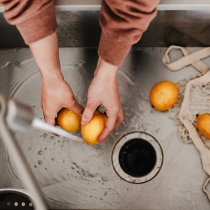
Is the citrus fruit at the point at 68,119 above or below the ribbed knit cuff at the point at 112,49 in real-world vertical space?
below

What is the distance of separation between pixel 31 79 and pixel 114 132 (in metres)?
0.30

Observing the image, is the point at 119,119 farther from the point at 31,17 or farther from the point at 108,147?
the point at 31,17

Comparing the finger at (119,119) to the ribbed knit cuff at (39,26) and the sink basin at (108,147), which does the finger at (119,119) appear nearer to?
the sink basin at (108,147)

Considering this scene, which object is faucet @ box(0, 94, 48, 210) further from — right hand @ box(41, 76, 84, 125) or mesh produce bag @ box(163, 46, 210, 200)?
mesh produce bag @ box(163, 46, 210, 200)

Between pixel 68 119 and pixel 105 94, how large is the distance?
0.15 metres

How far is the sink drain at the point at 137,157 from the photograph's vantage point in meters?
0.84

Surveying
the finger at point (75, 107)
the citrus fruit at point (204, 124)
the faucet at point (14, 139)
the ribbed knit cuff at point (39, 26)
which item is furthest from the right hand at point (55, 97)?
the faucet at point (14, 139)

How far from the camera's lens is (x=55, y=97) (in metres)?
0.73

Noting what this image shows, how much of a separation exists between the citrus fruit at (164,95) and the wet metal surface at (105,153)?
0.16ft

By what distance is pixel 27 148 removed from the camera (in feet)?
2.95

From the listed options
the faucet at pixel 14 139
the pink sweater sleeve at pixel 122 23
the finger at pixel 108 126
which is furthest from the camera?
the finger at pixel 108 126

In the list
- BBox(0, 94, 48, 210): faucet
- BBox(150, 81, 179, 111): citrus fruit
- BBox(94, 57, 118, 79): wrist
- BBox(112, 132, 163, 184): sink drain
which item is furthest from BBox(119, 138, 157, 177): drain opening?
BBox(0, 94, 48, 210): faucet

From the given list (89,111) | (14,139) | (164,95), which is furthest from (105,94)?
(14,139)

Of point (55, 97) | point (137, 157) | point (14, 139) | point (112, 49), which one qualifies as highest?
point (14, 139)
